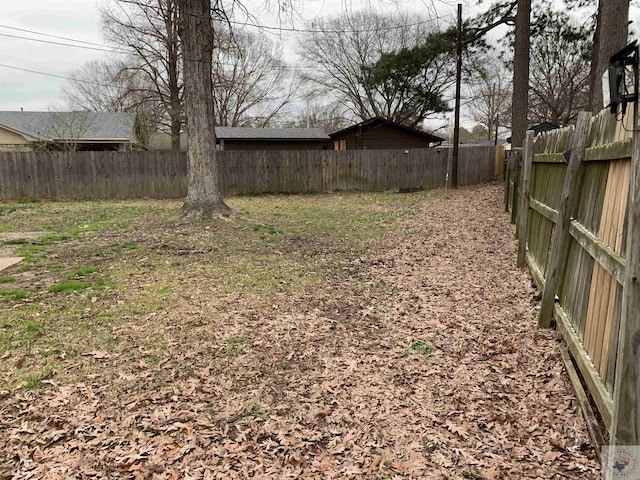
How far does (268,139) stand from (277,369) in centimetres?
1923

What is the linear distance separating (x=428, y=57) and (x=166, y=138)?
2280 cm

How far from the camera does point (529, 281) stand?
182 inches

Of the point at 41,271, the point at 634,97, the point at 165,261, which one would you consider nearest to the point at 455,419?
the point at 634,97

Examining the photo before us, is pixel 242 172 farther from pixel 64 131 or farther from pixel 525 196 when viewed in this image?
pixel 525 196

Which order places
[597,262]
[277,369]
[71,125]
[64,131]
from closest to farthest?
[597,262] → [277,369] → [71,125] → [64,131]

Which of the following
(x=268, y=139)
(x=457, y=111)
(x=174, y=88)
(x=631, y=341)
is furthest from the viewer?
(x=174, y=88)

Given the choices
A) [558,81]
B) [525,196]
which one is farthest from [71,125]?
[558,81]

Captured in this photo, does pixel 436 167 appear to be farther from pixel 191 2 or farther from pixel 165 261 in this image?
pixel 165 261

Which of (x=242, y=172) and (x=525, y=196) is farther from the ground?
(x=242, y=172)

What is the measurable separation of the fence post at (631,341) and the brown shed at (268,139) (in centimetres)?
2005

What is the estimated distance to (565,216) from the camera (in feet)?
9.79

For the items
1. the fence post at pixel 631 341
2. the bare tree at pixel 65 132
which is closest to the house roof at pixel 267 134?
the bare tree at pixel 65 132

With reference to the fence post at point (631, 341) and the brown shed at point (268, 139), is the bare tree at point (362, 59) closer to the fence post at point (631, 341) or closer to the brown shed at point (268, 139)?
the brown shed at point (268, 139)

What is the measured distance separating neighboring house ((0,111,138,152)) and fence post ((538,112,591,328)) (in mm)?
21245
